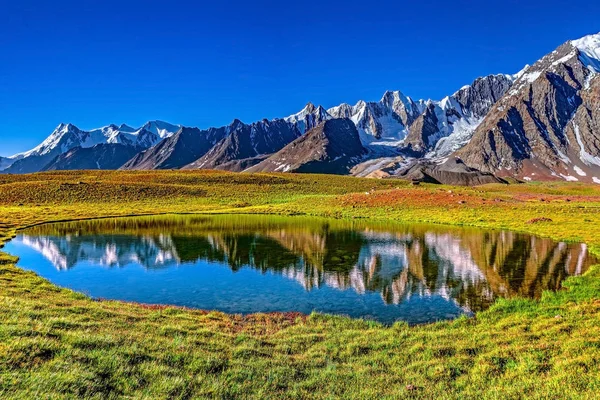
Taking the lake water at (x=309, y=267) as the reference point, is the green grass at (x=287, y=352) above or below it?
above

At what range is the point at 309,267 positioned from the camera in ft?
112

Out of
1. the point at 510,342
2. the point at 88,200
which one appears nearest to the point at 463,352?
the point at 510,342

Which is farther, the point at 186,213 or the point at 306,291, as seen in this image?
the point at 186,213

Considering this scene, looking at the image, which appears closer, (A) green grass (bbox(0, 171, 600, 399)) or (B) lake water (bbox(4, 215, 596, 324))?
(A) green grass (bbox(0, 171, 600, 399))

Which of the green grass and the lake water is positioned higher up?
the green grass

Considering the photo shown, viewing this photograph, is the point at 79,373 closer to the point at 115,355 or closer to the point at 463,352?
the point at 115,355

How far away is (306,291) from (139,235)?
3490 cm

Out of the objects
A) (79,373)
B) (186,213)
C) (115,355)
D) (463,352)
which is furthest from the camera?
(186,213)

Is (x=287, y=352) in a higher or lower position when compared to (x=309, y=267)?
higher

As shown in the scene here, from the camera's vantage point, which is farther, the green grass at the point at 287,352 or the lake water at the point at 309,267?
the lake water at the point at 309,267

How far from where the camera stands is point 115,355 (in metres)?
11.9

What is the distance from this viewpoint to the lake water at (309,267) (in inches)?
974

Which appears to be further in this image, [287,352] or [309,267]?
[309,267]

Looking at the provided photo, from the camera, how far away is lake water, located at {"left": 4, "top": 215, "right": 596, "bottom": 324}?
24.8 m
